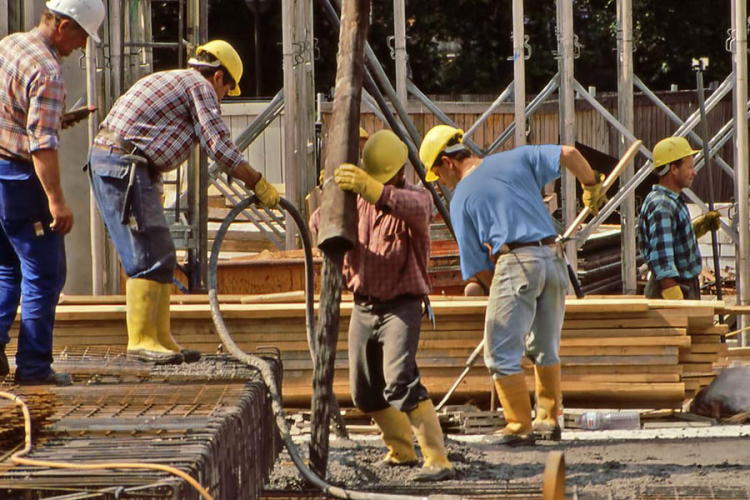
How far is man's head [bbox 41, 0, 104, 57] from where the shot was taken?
6.53m

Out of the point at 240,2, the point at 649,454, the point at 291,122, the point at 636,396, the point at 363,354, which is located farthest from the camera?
the point at 240,2

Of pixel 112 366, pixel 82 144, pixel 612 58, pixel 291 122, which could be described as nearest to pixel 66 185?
pixel 82 144

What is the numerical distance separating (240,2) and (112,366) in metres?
19.0

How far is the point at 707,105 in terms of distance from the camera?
13.9 meters

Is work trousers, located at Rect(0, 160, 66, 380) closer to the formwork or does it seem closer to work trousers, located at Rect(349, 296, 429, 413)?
the formwork

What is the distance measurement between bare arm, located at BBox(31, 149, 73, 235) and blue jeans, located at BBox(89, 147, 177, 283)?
797mm

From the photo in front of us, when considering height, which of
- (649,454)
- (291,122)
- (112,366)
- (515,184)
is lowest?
(649,454)

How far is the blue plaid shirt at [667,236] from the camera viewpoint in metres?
9.70

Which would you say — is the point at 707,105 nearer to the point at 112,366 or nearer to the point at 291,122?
the point at 291,122

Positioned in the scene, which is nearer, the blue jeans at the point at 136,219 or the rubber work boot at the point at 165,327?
the blue jeans at the point at 136,219

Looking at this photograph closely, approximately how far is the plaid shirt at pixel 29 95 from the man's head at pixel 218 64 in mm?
1100

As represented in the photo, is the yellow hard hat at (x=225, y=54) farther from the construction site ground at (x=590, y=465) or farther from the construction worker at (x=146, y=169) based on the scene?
the construction site ground at (x=590, y=465)

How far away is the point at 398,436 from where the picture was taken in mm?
7230

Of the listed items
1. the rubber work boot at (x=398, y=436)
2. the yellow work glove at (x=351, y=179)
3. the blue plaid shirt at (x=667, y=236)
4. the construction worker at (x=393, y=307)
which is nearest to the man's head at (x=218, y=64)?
the construction worker at (x=393, y=307)
